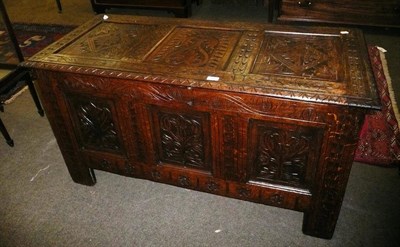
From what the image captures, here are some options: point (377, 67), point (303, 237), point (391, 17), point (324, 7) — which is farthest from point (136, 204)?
point (391, 17)

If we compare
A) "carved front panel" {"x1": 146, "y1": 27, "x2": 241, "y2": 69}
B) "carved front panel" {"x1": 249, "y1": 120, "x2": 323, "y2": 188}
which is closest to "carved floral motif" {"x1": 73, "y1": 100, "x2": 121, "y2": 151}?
"carved front panel" {"x1": 146, "y1": 27, "x2": 241, "y2": 69}

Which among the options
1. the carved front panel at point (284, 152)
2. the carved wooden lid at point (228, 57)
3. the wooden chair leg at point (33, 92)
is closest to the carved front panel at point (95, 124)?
the carved wooden lid at point (228, 57)

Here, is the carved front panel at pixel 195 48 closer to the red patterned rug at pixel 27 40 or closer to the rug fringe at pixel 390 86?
the rug fringe at pixel 390 86

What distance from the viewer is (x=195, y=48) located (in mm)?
1491

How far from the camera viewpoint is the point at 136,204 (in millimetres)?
1677

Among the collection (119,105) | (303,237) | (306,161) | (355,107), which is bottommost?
(303,237)

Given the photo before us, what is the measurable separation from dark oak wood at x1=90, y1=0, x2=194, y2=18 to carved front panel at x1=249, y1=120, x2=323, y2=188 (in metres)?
2.59

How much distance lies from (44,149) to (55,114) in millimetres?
635

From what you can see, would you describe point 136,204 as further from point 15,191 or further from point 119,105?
point 15,191

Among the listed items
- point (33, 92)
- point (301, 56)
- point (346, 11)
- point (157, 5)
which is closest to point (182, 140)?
point (301, 56)

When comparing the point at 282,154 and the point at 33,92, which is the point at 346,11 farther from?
the point at 33,92

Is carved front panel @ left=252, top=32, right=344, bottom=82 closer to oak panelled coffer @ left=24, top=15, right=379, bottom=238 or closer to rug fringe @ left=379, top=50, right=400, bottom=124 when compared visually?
oak panelled coffer @ left=24, top=15, right=379, bottom=238

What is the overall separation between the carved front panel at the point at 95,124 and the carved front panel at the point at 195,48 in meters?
0.32

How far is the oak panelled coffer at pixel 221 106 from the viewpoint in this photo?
3.84 ft
